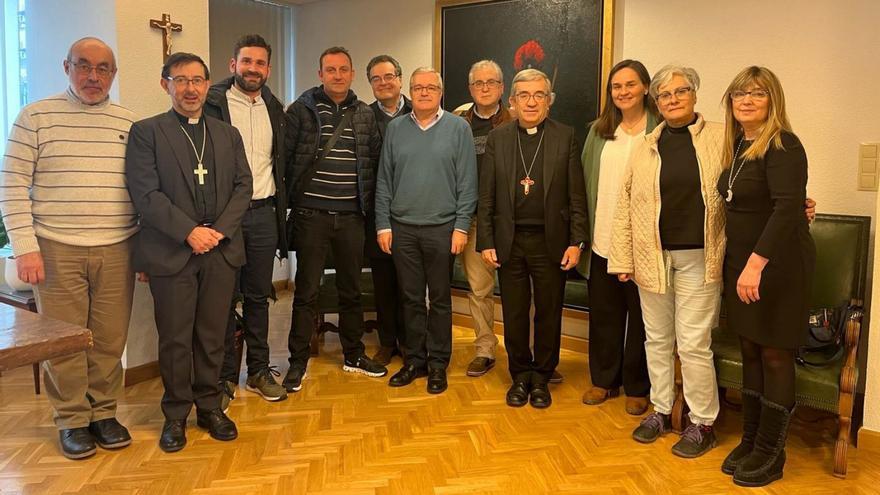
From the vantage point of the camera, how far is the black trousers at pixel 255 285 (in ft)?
11.3

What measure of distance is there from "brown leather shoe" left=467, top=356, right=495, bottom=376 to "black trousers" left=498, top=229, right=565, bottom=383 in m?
0.33

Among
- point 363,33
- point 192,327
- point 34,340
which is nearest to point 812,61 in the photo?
point 192,327

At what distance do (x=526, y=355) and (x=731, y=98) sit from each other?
1.62 metres

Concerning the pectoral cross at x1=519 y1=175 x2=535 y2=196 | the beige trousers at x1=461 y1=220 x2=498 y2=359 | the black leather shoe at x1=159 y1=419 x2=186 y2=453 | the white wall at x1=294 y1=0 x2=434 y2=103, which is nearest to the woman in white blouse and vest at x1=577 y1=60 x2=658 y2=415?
the pectoral cross at x1=519 y1=175 x2=535 y2=196

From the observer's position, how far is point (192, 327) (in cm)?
309

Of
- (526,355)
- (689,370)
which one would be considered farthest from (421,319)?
(689,370)

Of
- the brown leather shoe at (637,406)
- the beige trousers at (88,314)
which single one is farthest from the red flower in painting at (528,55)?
the beige trousers at (88,314)

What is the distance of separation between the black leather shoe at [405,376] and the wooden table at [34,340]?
222 cm

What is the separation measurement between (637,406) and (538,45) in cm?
247

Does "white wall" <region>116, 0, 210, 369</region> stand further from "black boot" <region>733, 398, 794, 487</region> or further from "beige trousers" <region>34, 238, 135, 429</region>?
"black boot" <region>733, 398, 794, 487</region>

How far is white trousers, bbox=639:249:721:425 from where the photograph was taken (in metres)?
2.89

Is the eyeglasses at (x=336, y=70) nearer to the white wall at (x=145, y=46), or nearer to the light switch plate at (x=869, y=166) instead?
the white wall at (x=145, y=46)

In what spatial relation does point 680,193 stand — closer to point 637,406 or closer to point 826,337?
point 826,337

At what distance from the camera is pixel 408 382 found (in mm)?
3844
